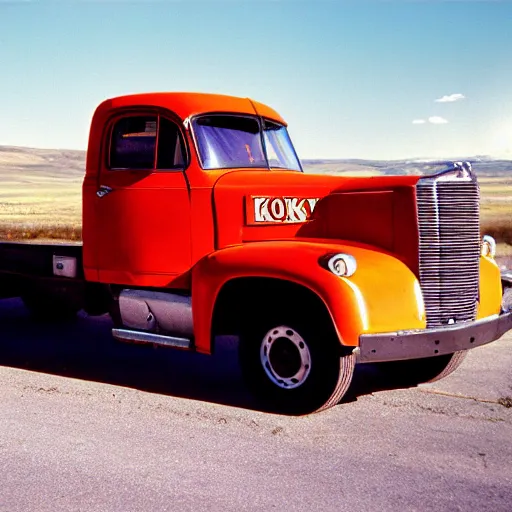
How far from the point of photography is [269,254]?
567 centimetres

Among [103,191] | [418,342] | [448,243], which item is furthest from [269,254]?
[103,191]

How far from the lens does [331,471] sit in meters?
4.57

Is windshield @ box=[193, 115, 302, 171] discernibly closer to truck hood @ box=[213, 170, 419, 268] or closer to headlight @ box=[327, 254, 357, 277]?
truck hood @ box=[213, 170, 419, 268]

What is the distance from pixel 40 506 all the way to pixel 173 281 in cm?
268

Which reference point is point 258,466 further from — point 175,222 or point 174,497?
point 175,222

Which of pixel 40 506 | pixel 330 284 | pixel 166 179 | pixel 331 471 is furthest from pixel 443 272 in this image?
pixel 40 506

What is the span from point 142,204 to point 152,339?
1.11m

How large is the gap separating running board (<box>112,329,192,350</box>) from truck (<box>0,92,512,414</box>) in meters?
0.02

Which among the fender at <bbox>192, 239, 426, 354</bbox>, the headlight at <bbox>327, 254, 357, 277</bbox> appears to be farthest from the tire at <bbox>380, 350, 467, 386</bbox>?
the headlight at <bbox>327, 254, 357, 277</bbox>

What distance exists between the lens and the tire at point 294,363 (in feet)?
18.1

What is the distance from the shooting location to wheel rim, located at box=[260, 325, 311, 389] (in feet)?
18.5

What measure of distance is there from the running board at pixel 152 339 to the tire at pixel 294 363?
19.7 inches

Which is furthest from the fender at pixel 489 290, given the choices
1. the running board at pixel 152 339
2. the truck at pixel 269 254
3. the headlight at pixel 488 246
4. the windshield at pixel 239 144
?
the running board at pixel 152 339

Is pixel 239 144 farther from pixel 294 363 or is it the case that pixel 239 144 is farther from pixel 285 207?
pixel 294 363
